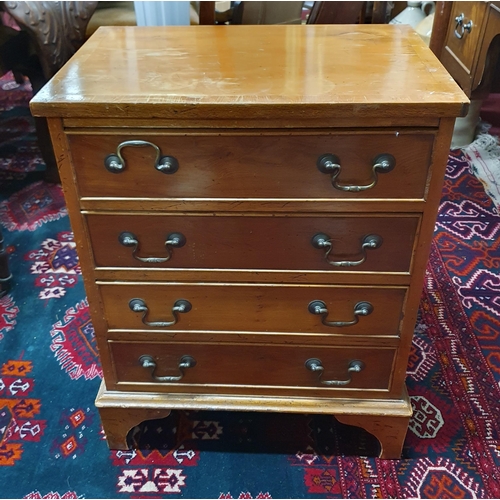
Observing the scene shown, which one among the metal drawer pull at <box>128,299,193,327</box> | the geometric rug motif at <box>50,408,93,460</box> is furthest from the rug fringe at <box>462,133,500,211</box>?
the geometric rug motif at <box>50,408,93,460</box>

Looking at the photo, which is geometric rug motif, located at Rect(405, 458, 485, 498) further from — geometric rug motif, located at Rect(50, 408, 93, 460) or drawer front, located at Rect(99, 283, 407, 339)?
geometric rug motif, located at Rect(50, 408, 93, 460)

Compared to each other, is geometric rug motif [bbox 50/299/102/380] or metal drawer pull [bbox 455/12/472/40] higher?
metal drawer pull [bbox 455/12/472/40]

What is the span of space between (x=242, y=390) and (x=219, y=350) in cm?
12

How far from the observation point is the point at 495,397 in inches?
52.6

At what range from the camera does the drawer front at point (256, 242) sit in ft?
2.98

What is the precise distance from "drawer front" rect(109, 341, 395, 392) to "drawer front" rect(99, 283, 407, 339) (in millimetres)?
53

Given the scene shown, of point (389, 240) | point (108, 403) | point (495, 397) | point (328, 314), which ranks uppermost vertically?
point (389, 240)

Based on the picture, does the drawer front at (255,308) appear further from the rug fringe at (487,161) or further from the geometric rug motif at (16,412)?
the rug fringe at (487,161)

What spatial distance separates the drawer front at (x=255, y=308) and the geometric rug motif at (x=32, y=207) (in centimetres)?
116

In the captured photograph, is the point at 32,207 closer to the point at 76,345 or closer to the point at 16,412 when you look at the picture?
the point at 76,345

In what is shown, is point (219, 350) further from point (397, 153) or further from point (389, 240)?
point (397, 153)

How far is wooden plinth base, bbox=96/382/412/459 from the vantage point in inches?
43.9

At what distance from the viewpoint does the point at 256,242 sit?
94 cm

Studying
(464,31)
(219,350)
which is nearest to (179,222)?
(219,350)
